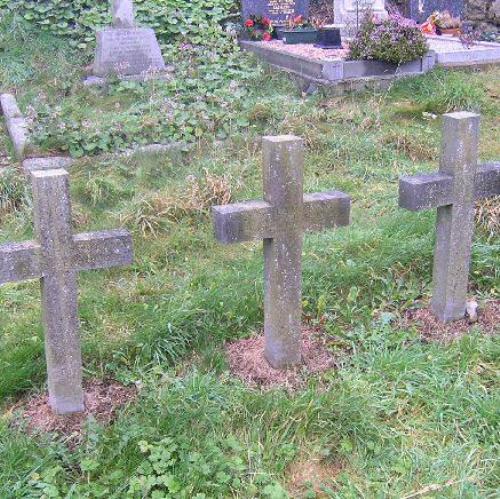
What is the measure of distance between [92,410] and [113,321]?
2.28ft

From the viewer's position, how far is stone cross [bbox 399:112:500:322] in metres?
3.15

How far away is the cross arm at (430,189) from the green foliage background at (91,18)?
8020mm

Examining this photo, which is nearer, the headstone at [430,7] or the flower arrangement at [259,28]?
the flower arrangement at [259,28]

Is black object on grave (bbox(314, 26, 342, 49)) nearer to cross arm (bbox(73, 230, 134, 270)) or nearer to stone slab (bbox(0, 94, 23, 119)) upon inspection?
stone slab (bbox(0, 94, 23, 119))

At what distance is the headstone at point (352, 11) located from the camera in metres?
11.2

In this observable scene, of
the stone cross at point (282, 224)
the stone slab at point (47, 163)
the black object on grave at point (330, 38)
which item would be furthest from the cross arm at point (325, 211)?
the black object on grave at point (330, 38)

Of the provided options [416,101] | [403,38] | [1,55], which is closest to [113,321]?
[416,101]

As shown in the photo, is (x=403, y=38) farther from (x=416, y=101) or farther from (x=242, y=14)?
(x=242, y=14)

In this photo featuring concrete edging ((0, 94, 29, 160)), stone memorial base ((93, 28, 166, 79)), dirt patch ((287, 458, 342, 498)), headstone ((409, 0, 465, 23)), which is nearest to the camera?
dirt patch ((287, 458, 342, 498))

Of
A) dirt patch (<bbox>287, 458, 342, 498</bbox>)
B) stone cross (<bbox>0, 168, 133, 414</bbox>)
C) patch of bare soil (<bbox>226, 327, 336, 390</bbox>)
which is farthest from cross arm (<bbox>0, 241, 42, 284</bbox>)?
dirt patch (<bbox>287, 458, 342, 498</bbox>)

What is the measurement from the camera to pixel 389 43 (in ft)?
26.9

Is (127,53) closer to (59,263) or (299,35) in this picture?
(299,35)

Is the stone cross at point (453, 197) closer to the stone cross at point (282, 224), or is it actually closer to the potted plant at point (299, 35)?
the stone cross at point (282, 224)

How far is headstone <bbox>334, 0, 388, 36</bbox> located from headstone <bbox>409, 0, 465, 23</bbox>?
3.39 feet
